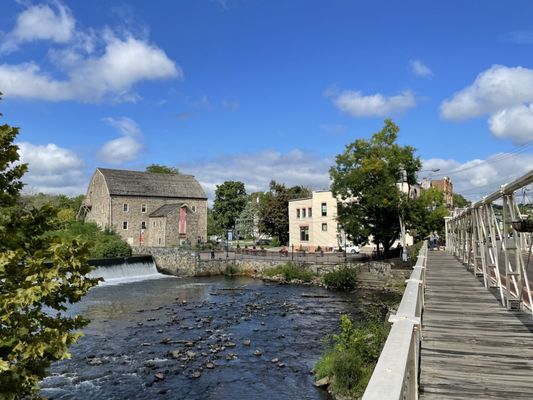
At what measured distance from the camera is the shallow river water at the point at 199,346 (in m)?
14.8

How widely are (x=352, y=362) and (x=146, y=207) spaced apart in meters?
51.5

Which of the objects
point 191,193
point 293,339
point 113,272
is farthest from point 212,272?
point 293,339

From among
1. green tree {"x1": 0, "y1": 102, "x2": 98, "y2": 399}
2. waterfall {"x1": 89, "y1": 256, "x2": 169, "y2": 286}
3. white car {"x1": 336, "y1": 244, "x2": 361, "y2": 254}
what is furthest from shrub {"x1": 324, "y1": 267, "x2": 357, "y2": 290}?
green tree {"x1": 0, "y1": 102, "x2": 98, "y2": 399}

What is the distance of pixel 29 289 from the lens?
5.16m

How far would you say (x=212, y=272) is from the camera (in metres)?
46.8

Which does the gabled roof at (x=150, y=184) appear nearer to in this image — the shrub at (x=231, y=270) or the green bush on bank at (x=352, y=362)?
the shrub at (x=231, y=270)

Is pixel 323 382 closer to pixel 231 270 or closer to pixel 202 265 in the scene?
pixel 231 270

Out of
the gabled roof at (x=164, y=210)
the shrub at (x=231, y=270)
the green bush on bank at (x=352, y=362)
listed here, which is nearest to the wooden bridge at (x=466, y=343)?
the green bush on bank at (x=352, y=362)

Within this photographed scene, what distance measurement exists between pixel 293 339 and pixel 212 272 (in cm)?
2692

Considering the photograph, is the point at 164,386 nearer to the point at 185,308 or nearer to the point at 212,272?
the point at 185,308

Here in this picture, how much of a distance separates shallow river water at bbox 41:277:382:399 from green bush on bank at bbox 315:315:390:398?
71 centimetres

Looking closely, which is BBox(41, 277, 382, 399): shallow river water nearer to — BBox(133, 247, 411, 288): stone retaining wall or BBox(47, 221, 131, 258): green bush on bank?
BBox(133, 247, 411, 288): stone retaining wall

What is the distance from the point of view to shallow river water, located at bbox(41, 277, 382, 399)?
1484cm

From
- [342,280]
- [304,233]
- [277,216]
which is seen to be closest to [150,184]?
[277,216]
